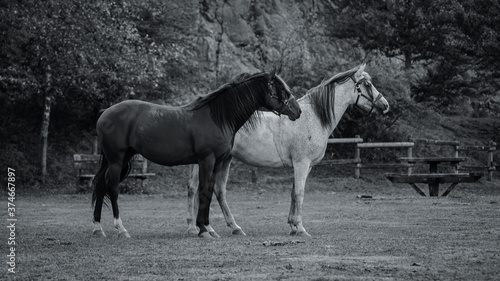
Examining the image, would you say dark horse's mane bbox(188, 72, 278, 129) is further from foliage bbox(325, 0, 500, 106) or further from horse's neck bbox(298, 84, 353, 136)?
foliage bbox(325, 0, 500, 106)

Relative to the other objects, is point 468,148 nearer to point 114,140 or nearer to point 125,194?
point 125,194

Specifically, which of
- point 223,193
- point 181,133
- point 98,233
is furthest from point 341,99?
point 98,233

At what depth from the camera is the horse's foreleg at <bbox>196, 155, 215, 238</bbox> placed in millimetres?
10750

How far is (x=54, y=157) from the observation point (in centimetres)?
2498

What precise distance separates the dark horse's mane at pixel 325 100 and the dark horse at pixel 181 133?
111 centimetres

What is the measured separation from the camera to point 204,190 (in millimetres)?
10805

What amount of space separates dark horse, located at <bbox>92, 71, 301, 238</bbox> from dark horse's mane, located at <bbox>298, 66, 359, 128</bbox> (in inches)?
43.7

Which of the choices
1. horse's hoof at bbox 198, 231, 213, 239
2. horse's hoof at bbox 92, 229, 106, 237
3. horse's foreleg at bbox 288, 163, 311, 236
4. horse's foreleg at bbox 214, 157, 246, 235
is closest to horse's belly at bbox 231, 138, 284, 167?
horse's foreleg at bbox 214, 157, 246, 235

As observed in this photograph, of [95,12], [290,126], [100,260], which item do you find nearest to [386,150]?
[95,12]

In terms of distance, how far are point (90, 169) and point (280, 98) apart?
46.5 feet

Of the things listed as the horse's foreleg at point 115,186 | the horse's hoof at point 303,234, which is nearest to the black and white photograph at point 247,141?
the horse's foreleg at point 115,186

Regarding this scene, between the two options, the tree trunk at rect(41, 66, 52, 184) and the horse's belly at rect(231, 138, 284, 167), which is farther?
the tree trunk at rect(41, 66, 52, 184)

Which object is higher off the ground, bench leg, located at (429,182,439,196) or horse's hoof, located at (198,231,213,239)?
Answer: horse's hoof, located at (198,231,213,239)

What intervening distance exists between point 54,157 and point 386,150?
12164 mm
